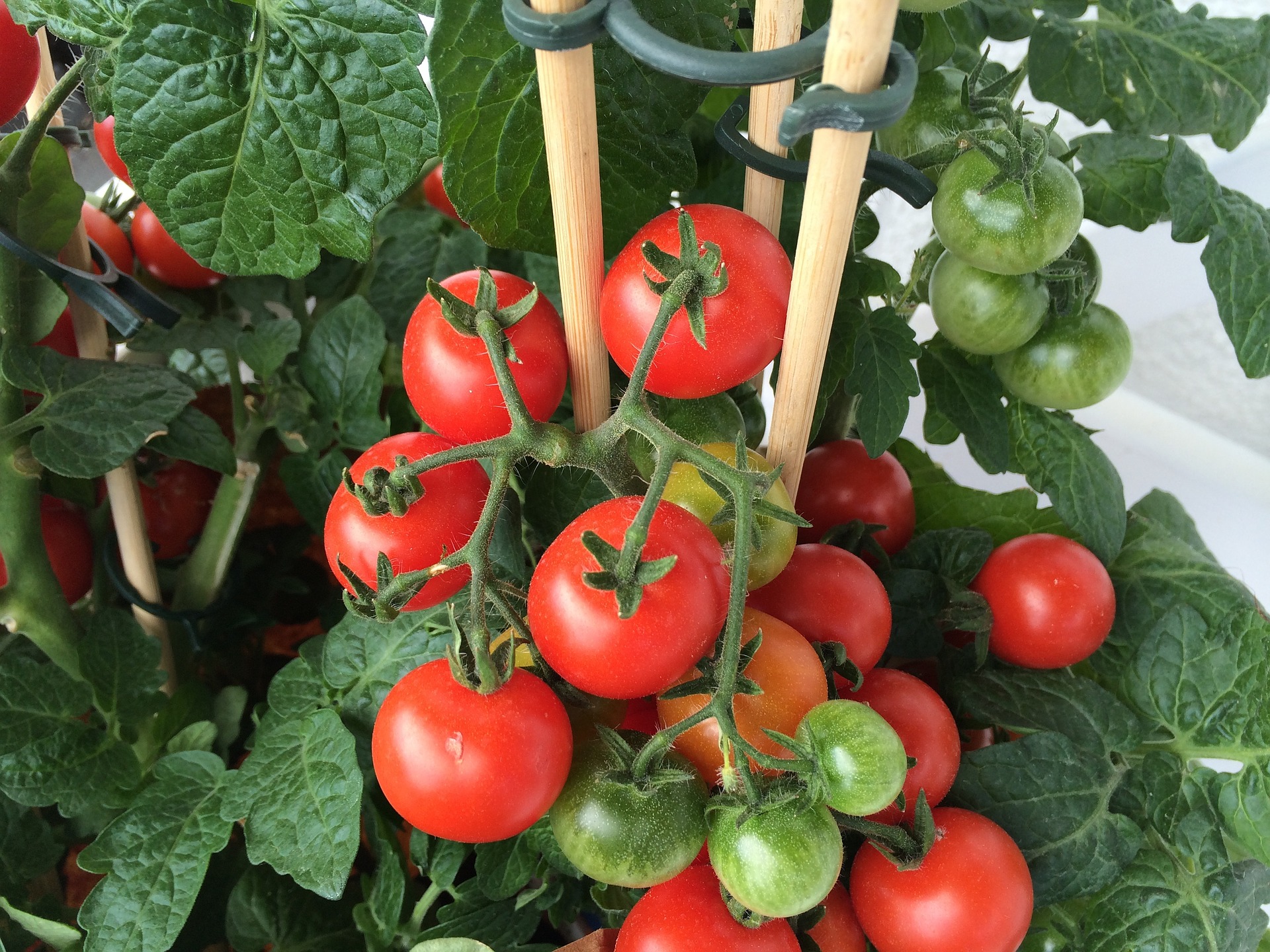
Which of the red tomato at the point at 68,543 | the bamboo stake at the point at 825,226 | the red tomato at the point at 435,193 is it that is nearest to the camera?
the bamboo stake at the point at 825,226

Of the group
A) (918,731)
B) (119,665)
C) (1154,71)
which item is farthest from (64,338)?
(1154,71)

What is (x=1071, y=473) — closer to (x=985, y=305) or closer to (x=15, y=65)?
(x=985, y=305)

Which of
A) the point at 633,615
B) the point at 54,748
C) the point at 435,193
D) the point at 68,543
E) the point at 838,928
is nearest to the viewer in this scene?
the point at 633,615

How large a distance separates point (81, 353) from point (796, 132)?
17.4 inches

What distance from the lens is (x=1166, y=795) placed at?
0.47 metres

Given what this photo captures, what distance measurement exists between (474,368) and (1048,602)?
0.31 m

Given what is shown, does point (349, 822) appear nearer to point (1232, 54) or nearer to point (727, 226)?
point (727, 226)

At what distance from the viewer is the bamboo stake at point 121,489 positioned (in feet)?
1.61

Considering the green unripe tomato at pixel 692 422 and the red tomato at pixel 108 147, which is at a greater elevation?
the red tomato at pixel 108 147

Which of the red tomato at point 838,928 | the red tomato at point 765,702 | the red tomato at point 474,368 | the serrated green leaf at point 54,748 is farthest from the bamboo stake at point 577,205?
the serrated green leaf at point 54,748

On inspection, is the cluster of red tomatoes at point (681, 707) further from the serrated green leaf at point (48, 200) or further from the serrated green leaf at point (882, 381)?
the serrated green leaf at point (48, 200)

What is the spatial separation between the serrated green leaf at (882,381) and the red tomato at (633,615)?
0.51 ft

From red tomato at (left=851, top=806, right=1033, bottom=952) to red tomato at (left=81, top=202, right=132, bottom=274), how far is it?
0.55 metres

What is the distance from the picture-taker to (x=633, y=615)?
29cm
